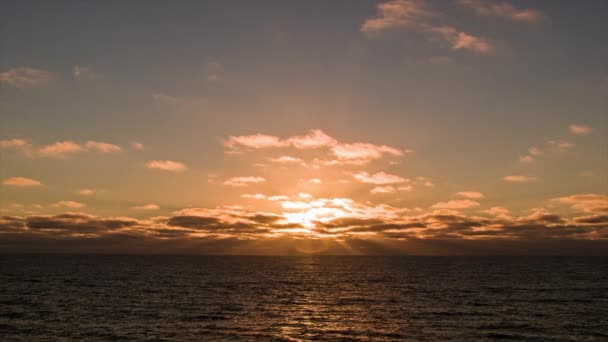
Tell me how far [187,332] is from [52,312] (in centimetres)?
2595

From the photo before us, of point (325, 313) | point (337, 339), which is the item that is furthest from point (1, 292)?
point (337, 339)

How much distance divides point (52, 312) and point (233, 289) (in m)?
42.3

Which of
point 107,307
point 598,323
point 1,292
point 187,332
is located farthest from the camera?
point 1,292

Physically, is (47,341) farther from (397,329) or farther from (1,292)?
(1,292)

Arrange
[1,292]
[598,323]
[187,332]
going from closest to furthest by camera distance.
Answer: [187,332], [598,323], [1,292]

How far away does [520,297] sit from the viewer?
86.3 meters

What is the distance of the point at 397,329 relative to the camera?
55531 mm

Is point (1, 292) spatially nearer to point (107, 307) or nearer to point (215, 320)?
point (107, 307)

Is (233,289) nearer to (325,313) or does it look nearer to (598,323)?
(325,313)

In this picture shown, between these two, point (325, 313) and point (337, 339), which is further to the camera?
point (325, 313)

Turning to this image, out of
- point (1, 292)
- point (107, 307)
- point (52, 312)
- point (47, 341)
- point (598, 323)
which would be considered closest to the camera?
point (47, 341)

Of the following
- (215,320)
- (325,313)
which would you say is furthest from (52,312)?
(325,313)

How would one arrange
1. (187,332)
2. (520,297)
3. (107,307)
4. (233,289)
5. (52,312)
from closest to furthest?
(187,332), (52,312), (107,307), (520,297), (233,289)

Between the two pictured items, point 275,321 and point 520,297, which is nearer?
point 275,321
